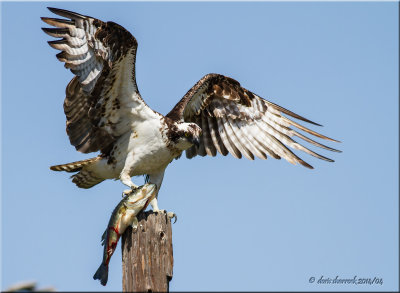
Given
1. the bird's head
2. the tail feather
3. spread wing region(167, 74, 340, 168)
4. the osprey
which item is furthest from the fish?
spread wing region(167, 74, 340, 168)

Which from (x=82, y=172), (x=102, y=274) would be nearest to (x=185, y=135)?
(x=82, y=172)

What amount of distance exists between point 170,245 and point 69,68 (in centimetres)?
294

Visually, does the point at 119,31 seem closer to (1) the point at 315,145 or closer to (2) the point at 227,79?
(2) the point at 227,79

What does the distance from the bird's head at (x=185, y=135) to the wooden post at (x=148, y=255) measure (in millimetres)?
2262

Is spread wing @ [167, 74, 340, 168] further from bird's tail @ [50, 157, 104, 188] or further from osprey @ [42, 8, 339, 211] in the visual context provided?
bird's tail @ [50, 157, 104, 188]

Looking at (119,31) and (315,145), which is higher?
(119,31)

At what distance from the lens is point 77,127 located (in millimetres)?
9617

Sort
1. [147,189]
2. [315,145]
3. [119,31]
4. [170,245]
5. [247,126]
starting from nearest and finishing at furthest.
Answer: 1. [170,245]
2. [147,189]
3. [119,31]
4. [315,145]
5. [247,126]

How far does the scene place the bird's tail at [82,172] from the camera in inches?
376

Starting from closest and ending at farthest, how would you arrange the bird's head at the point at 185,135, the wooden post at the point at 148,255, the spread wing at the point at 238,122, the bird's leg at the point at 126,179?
the wooden post at the point at 148,255
the bird's leg at the point at 126,179
the bird's head at the point at 185,135
the spread wing at the point at 238,122

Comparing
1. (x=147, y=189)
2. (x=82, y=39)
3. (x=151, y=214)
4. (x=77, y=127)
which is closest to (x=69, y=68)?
(x=82, y=39)

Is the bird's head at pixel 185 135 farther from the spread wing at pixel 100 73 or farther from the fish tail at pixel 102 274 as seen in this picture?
the fish tail at pixel 102 274

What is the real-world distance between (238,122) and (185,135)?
1.63 meters

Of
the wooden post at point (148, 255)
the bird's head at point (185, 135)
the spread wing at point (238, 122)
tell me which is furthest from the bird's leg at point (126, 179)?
the wooden post at point (148, 255)
